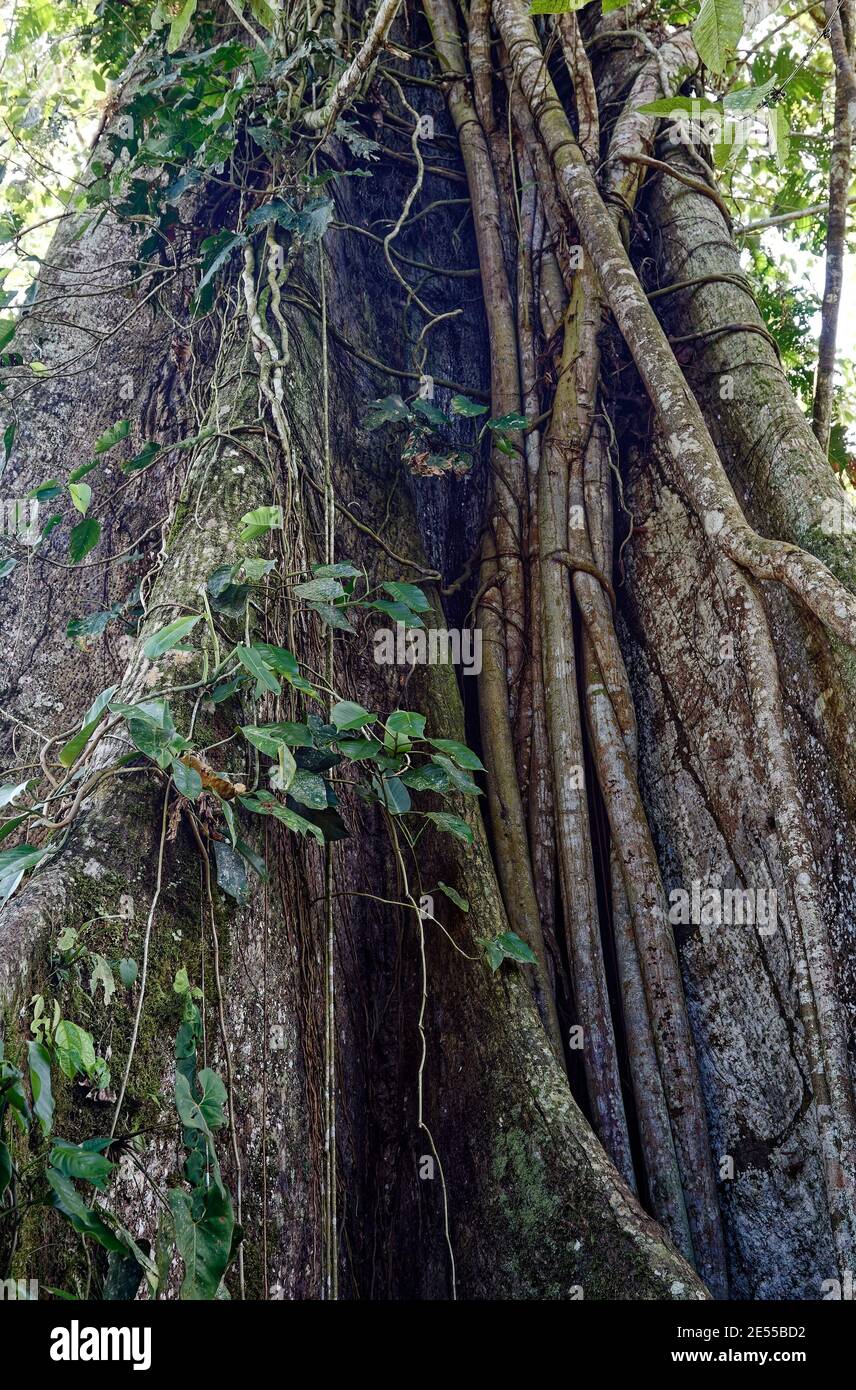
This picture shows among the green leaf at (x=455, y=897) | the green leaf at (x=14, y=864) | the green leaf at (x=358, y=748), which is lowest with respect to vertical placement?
the green leaf at (x=14, y=864)

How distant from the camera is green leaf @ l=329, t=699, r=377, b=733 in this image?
206cm

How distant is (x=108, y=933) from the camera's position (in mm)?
1793

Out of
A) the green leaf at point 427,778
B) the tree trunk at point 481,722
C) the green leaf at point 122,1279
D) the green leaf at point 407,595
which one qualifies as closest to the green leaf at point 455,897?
the tree trunk at point 481,722

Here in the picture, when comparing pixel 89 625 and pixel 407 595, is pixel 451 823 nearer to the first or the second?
pixel 407 595

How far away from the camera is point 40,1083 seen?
1.33 meters

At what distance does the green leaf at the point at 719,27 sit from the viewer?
1.65 m

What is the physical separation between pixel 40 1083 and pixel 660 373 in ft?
7.48

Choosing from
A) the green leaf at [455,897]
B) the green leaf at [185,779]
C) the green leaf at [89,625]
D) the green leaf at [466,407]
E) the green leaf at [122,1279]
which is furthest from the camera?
the green leaf at [466,407]

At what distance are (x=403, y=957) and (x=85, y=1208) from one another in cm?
132

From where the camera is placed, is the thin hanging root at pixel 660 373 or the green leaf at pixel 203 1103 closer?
the green leaf at pixel 203 1103

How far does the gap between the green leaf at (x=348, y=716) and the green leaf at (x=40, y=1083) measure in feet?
2.85

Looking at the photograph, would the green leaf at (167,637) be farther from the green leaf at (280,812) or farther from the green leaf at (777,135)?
the green leaf at (777,135)

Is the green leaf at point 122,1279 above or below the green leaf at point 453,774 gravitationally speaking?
below

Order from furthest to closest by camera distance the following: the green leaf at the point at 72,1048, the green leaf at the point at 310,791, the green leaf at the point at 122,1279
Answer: the green leaf at the point at 310,791
the green leaf at the point at 72,1048
the green leaf at the point at 122,1279
